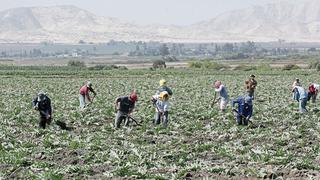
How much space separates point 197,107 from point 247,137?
1083 centimetres

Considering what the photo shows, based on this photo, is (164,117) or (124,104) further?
(124,104)

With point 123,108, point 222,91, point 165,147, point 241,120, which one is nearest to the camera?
point 165,147

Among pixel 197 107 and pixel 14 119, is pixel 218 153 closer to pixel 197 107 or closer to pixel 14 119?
pixel 14 119

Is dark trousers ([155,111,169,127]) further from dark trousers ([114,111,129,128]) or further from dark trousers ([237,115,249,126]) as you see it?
dark trousers ([237,115,249,126])

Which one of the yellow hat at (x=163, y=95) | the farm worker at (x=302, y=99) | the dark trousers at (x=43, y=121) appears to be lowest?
the dark trousers at (x=43, y=121)

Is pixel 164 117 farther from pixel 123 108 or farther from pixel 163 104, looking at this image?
pixel 123 108

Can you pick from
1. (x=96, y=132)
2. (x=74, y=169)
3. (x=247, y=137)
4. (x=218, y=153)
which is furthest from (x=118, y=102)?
(x=74, y=169)

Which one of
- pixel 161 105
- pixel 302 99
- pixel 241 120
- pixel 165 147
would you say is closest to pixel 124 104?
pixel 161 105

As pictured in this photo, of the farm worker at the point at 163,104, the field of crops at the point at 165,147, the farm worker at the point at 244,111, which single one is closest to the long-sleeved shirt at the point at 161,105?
the farm worker at the point at 163,104

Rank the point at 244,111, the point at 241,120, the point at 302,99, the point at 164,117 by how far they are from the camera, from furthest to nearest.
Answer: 1. the point at 302,99
2. the point at 241,120
3. the point at 244,111
4. the point at 164,117

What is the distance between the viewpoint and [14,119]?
25594 millimetres

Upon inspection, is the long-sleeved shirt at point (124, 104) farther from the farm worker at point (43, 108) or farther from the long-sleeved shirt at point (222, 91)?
the long-sleeved shirt at point (222, 91)

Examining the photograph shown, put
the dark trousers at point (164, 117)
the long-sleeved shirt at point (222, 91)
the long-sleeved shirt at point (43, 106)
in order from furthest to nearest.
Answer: the long-sleeved shirt at point (222, 91)
the dark trousers at point (164, 117)
the long-sleeved shirt at point (43, 106)

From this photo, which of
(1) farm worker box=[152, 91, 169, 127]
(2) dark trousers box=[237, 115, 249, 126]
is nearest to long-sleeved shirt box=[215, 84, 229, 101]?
(2) dark trousers box=[237, 115, 249, 126]
